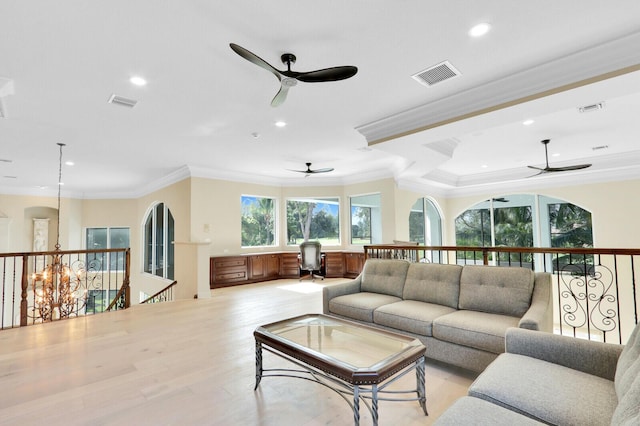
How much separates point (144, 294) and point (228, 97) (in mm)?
7977

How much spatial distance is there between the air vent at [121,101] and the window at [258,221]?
14.8ft

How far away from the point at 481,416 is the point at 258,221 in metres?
7.66

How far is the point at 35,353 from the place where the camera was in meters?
3.27

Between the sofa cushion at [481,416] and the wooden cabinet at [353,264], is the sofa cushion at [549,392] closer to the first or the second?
the sofa cushion at [481,416]

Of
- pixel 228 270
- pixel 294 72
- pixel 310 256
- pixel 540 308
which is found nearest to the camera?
pixel 540 308

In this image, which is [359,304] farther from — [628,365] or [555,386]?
[628,365]

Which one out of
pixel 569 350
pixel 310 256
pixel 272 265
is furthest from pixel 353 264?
pixel 569 350

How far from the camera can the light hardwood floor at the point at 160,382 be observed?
2.18 metres

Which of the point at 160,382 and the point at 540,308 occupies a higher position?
the point at 540,308

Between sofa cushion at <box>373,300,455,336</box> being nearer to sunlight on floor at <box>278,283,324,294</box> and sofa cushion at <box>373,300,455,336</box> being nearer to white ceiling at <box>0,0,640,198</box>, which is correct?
A: white ceiling at <box>0,0,640,198</box>

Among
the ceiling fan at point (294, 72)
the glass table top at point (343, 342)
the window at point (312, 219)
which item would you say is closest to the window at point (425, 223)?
the window at point (312, 219)

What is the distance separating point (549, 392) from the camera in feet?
5.09

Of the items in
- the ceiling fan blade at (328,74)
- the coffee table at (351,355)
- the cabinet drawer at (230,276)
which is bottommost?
the cabinet drawer at (230,276)

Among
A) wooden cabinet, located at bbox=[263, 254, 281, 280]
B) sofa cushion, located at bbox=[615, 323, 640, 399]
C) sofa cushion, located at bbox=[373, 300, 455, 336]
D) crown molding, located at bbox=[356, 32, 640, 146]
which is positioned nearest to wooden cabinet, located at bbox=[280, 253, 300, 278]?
wooden cabinet, located at bbox=[263, 254, 281, 280]
